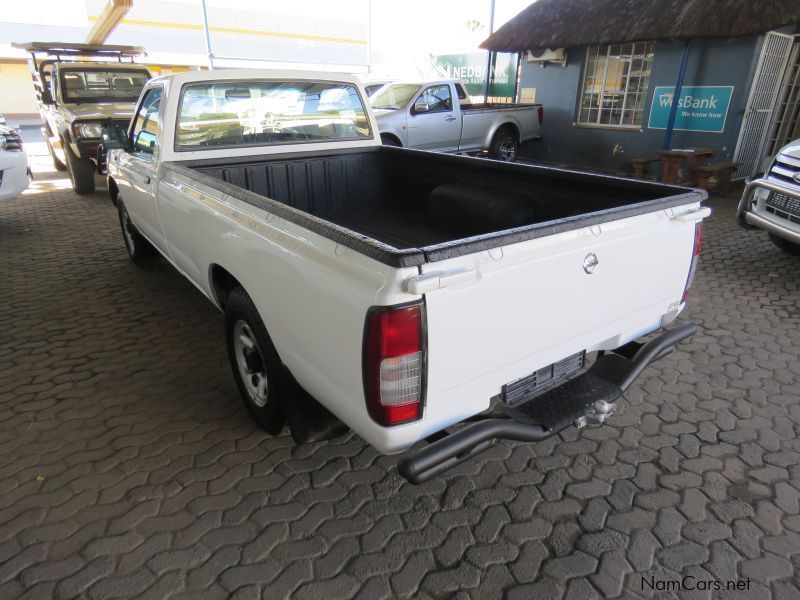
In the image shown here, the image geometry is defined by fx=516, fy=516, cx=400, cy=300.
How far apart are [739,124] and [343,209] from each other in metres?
7.99

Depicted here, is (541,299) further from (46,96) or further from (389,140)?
(46,96)

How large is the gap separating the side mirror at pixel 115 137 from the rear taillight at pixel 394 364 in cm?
371

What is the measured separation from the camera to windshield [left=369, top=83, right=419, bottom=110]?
9727 millimetres

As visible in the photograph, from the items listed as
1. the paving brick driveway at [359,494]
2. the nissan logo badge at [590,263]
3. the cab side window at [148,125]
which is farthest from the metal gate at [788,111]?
the cab side window at [148,125]

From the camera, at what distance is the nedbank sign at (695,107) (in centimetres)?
898

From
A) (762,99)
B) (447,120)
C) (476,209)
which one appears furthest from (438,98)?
(476,209)

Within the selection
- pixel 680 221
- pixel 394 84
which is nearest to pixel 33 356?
pixel 680 221

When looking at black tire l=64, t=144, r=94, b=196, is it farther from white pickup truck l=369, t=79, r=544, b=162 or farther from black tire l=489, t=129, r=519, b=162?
black tire l=489, t=129, r=519, b=162

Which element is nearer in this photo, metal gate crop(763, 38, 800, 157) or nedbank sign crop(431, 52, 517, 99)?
metal gate crop(763, 38, 800, 157)

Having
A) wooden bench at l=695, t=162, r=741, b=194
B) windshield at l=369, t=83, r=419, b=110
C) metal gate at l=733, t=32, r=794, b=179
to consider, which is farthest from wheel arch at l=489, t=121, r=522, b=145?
metal gate at l=733, t=32, r=794, b=179

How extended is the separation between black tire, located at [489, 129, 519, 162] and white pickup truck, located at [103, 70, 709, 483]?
748 centimetres

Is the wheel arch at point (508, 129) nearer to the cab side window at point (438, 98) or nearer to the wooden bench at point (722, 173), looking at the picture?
the cab side window at point (438, 98)

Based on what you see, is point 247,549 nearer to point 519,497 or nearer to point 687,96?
point 519,497

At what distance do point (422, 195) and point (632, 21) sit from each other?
787 centimetres
